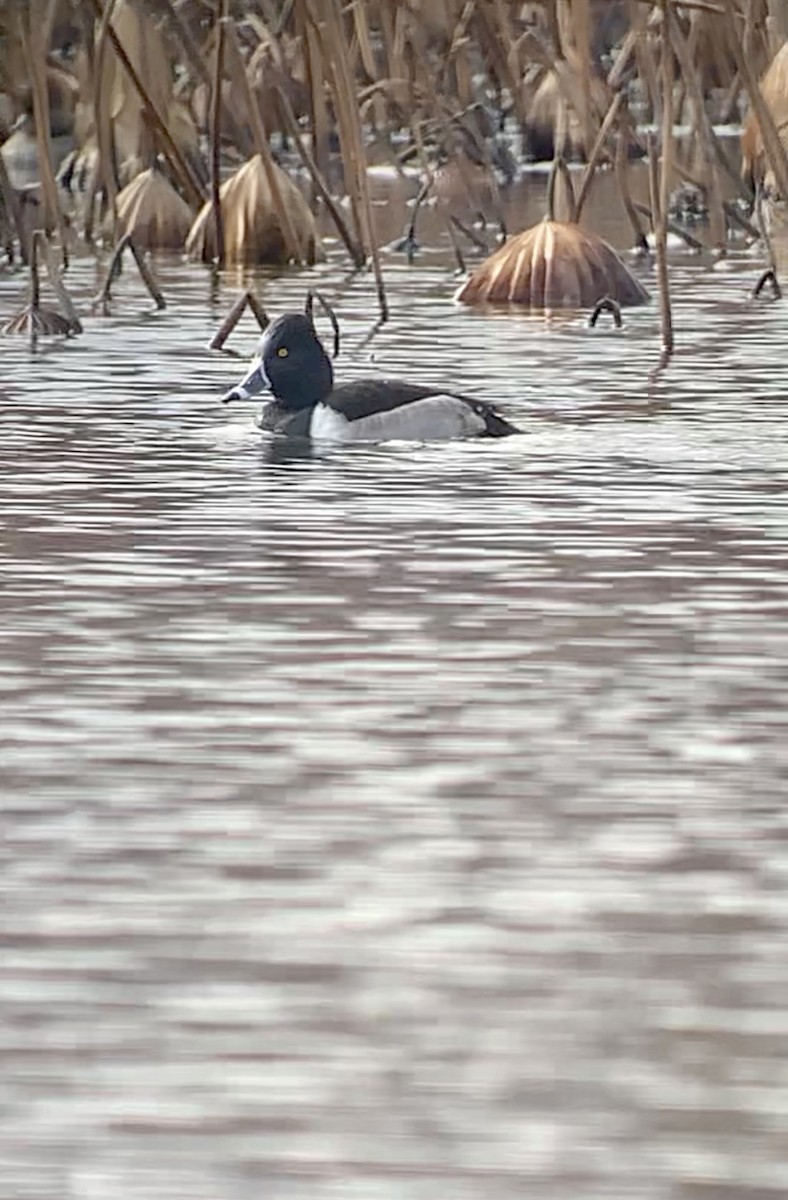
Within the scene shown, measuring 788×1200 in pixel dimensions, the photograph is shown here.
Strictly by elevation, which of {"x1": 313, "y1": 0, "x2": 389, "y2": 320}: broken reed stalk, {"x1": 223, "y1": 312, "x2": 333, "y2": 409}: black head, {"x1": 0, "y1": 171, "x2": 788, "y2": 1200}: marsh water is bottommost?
{"x1": 223, "y1": 312, "x2": 333, "y2": 409}: black head

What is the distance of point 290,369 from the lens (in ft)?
31.0

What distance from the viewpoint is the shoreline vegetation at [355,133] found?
11.9 meters

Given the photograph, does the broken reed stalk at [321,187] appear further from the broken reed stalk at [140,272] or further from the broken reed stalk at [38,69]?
the broken reed stalk at [38,69]

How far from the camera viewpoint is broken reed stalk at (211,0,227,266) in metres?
12.7

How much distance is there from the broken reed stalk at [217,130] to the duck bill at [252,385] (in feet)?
10.1

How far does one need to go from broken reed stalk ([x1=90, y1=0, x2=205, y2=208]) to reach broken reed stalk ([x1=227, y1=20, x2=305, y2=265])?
363 millimetres

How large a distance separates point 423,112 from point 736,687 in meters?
16.6

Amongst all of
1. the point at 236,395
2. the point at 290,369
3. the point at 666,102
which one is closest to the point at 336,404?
the point at 290,369

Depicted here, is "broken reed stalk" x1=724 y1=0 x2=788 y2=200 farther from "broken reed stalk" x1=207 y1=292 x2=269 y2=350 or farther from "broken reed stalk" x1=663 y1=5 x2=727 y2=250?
"broken reed stalk" x1=207 y1=292 x2=269 y2=350

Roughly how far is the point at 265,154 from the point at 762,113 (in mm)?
2877

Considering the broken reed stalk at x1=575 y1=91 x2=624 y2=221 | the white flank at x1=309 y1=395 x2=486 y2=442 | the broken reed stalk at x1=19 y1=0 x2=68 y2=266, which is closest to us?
the white flank at x1=309 y1=395 x2=486 y2=442

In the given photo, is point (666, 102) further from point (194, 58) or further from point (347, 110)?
point (194, 58)

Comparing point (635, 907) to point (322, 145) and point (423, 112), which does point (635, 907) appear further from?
A: point (423, 112)

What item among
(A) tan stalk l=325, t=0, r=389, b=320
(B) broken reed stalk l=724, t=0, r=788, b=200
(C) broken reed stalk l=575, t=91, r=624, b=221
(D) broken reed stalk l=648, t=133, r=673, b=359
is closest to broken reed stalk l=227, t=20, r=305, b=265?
(A) tan stalk l=325, t=0, r=389, b=320
